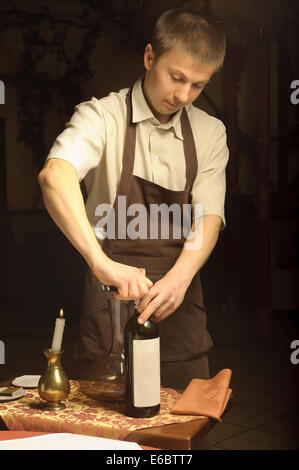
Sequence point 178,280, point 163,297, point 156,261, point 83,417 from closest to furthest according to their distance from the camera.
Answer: point 83,417
point 163,297
point 178,280
point 156,261

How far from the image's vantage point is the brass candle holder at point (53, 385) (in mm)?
1484

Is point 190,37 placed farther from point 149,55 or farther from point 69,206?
point 69,206

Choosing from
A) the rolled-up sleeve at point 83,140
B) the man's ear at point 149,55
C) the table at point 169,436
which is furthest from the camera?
the man's ear at point 149,55

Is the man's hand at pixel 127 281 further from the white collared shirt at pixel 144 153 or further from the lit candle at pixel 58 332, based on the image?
the white collared shirt at pixel 144 153

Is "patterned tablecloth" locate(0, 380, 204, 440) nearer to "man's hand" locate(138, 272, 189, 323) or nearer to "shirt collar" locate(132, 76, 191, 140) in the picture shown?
"man's hand" locate(138, 272, 189, 323)

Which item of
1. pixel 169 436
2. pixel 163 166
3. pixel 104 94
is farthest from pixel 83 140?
pixel 104 94

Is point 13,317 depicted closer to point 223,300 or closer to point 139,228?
point 223,300

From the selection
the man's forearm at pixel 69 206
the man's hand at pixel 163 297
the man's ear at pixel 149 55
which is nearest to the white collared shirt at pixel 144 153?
the man's ear at pixel 149 55

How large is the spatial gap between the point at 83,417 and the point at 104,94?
4.37 metres

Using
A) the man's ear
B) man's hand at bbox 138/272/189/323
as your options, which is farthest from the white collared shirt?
man's hand at bbox 138/272/189/323

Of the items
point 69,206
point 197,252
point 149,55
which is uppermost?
point 149,55

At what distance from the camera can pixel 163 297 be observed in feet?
5.65

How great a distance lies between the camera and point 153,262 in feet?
6.93

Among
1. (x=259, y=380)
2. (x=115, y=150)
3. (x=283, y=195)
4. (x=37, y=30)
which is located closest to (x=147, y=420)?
(x=115, y=150)
